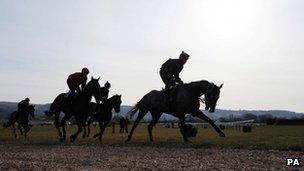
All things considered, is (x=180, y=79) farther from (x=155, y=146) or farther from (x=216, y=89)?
(x=155, y=146)

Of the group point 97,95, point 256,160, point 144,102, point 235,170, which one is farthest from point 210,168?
point 97,95

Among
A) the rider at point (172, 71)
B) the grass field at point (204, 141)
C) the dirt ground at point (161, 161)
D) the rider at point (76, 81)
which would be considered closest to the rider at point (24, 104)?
the grass field at point (204, 141)

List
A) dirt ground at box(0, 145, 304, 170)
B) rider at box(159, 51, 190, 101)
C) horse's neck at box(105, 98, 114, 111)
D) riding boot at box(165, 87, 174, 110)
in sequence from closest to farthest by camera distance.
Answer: dirt ground at box(0, 145, 304, 170)
riding boot at box(165, 87, 174, 110)
rider at box(159, 51, 190, 101)
horse's neck at box(105, 98, 114, 111)

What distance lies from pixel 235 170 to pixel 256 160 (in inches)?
89.8

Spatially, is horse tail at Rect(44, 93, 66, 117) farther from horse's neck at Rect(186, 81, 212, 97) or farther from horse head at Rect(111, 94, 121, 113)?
horse's neck at Rect(186, 81, 212, 97)

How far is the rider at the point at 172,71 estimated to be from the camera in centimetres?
2378

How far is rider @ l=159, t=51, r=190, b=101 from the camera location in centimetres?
2378

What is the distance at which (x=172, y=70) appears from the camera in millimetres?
23797

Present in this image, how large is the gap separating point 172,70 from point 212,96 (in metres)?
2.07

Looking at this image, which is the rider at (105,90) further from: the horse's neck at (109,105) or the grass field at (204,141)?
the grass field at (204,141)

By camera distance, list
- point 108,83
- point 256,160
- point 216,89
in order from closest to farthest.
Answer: point 256,160, point 216,89, point 108,83

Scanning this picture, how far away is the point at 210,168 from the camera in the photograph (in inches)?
512

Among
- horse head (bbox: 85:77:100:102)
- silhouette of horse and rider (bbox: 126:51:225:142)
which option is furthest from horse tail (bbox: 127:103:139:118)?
horse head (bbox: 85:77:100:102)

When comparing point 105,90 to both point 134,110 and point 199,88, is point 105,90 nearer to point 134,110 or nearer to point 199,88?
point 134,110
